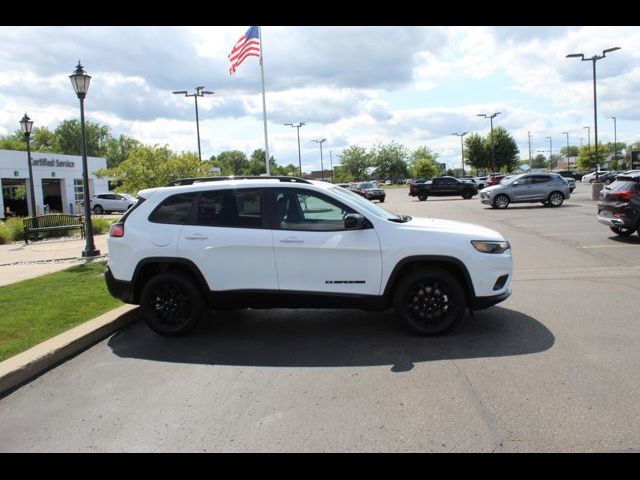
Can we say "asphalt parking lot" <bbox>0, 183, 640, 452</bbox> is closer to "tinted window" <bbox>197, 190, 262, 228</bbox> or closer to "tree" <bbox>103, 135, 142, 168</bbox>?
"tinted window" <bbox>197, 190, 262, 228</bbox>

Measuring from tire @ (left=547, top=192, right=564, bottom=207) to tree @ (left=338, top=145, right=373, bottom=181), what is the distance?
276ft

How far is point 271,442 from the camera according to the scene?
3662mm

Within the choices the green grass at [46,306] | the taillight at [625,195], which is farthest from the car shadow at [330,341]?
the taillight at [625,195]

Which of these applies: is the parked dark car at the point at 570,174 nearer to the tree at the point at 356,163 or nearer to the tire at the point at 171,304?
the tree at the point at 356,163

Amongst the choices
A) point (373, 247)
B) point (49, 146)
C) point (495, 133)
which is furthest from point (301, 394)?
point (49, 146)

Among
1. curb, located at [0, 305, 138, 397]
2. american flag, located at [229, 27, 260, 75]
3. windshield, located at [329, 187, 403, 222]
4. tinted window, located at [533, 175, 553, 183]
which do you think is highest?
american flag, located at [229, 27, 260, 75]

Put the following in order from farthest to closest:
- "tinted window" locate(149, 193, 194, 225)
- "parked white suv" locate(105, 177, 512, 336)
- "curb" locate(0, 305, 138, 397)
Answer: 1. "tinted window" locate(149, 193, 194, 225)
2. "parked white suv" locate(105, 177, 512, 336)
3. "curb" locate(0, 305, 138, 397)

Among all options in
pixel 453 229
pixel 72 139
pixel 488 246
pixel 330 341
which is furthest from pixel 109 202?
pixel 72 139

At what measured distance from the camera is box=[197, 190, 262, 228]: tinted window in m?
6.14

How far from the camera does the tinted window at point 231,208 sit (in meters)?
6.14

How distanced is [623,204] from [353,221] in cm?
990

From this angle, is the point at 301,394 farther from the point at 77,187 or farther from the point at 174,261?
the point at 77,187

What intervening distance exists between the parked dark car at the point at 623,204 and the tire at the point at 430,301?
9.11m

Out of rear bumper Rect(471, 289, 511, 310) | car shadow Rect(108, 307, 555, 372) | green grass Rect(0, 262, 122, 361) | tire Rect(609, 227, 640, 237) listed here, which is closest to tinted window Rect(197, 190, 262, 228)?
car shadow Rect(108, 307, 555, 372)
